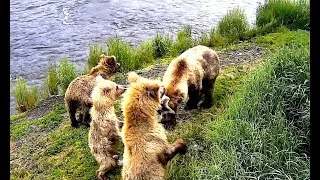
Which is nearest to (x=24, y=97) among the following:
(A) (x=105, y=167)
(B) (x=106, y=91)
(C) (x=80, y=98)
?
(C) (x=80, y=98)

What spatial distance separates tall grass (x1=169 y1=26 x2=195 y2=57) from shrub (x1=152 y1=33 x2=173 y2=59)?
0.16 meters

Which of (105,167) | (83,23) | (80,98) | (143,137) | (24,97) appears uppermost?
(83,23)

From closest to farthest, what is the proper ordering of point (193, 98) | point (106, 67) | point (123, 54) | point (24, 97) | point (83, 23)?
point (193, 98) < point (106, 67) < point (24, 97) < point (123, 54) < point (83, 23)

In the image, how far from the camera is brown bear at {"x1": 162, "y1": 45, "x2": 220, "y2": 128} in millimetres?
6153

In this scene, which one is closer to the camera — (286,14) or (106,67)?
(106,67)

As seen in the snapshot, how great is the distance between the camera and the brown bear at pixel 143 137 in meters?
4.82

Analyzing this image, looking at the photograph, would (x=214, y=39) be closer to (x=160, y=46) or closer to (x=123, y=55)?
(x=160, y=46)

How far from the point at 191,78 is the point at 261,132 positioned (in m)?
1.66

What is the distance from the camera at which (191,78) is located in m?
6.57

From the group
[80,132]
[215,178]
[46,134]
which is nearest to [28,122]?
[46,134]

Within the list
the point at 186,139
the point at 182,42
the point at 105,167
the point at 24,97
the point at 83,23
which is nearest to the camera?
the point at 105,167

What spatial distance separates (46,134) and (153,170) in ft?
Answer: 11.2

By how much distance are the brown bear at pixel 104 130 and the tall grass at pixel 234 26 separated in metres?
6.51

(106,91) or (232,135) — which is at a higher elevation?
(106,91)
